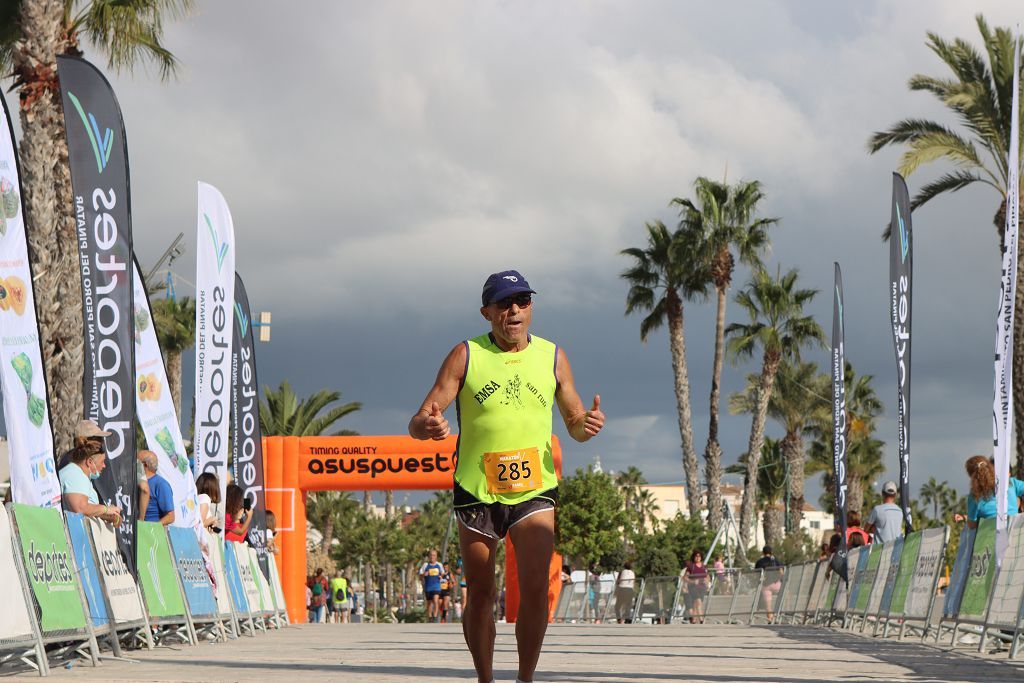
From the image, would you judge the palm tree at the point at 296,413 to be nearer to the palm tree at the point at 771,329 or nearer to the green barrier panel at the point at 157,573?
the palm tree at the point at 771,329

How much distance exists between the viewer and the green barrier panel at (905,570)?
46.2 feet

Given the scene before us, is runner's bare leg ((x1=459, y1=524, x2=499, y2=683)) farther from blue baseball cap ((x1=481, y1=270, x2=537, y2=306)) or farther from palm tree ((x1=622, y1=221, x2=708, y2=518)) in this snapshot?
palm tree ((x1=622, y1=221, x2=708, y2=518))

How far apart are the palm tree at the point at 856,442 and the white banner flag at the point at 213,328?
167ft

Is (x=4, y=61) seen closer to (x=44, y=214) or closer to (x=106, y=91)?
(x=44, y=214)

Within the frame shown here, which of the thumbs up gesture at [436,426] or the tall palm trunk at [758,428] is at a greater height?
the tall palm trunk at [758,428]

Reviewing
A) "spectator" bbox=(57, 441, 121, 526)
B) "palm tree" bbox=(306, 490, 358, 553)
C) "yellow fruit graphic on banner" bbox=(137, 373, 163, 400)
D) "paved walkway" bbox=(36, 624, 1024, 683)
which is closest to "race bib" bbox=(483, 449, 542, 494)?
"paved walkway" bbox=(36, 624, 1024, 683)

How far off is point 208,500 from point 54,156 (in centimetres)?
468

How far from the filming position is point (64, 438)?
53.8 ft

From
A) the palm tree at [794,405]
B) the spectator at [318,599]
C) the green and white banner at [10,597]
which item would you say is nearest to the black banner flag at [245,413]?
the green and white banner at [10,597]

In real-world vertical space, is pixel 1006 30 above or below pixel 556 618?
above

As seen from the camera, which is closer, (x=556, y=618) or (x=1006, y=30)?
(x=1006, y=30)

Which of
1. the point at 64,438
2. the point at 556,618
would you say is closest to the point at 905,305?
the point at 64,438

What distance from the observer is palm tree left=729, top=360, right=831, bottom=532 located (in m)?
62.7

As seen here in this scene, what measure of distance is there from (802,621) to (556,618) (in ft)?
27.7
